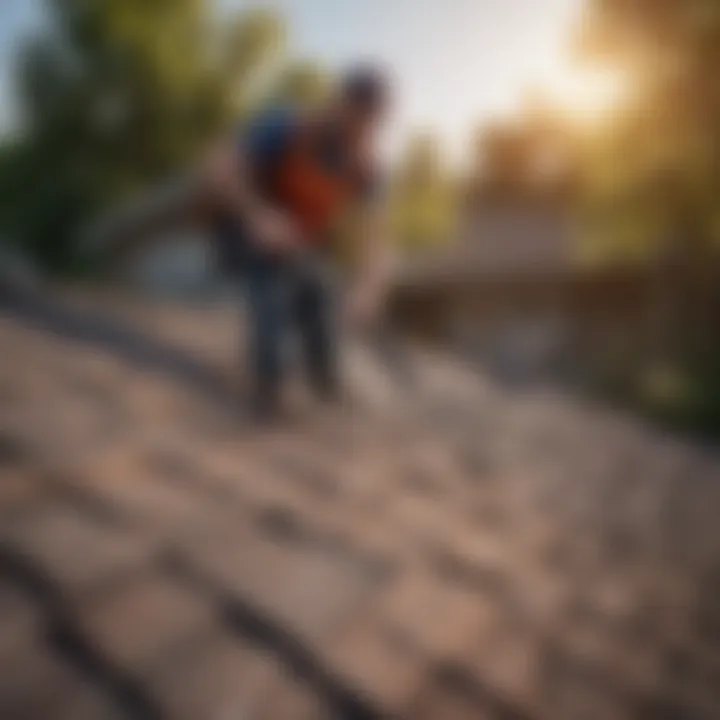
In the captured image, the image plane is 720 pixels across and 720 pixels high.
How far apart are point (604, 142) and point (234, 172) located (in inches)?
522

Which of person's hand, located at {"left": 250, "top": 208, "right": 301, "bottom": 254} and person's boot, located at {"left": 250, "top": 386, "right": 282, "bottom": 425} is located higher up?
person's hand, located at {"left": 250, "top": 208, "right": 301, "bottom": 254}

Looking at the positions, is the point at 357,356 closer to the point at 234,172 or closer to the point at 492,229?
the point at 234,172

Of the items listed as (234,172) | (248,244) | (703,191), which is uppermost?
(703,191)

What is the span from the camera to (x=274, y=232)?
98.4 inches

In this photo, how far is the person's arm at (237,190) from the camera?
2273 millimetres

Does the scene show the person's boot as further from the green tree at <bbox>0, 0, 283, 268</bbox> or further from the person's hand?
the green tree at <bbox>0, 0, 283, 268</bbox>

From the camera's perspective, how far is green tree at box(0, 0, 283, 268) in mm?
15320

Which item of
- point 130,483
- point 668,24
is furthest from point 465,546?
point 668,24

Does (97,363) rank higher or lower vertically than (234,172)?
lower

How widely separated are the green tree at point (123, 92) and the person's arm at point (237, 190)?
1328 centimetres

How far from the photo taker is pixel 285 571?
1.53m

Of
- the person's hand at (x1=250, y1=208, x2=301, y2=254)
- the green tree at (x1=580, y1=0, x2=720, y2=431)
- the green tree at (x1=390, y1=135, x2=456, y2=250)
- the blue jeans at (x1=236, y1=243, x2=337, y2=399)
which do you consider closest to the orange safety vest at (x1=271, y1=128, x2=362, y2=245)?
the person's hand at (x1=250, y1=208, x2=301, y2=254)

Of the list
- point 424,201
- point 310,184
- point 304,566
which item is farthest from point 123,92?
point 304,566

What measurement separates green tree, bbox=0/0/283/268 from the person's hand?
13.1 meters
